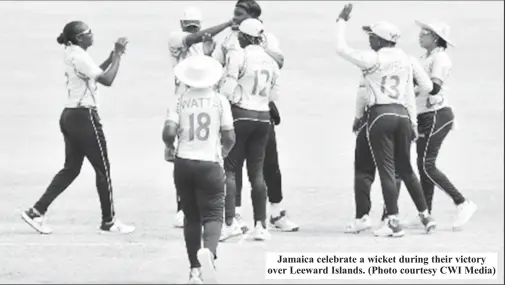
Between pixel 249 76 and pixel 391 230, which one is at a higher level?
pixel 249 76

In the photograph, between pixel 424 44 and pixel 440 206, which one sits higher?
pixel 424 44

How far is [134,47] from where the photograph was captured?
20922mm

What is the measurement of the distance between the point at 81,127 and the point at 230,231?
1.51 m

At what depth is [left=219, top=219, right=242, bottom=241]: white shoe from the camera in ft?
41.6

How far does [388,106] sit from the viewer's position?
12773 mm

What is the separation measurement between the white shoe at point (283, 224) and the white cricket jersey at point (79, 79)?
1840mm

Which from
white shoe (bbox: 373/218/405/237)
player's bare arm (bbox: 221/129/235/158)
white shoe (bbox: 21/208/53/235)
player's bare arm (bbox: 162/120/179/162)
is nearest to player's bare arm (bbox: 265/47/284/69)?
white shoe (bbox: 373/218/405/237)

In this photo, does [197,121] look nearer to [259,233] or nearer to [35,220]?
[259,233]

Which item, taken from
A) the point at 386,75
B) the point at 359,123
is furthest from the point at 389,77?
the point at 359,123

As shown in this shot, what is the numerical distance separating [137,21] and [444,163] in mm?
6634

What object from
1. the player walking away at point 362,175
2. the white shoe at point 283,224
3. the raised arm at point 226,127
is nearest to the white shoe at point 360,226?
the player walking away at point 362,175

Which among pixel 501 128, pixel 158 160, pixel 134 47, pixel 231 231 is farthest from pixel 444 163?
pixel 134 47

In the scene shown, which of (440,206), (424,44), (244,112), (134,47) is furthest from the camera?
(134,47)

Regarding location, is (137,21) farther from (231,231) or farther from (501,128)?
(231,231)
